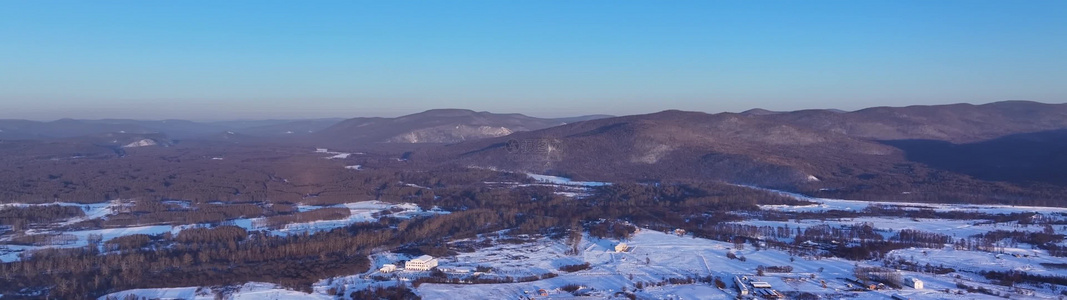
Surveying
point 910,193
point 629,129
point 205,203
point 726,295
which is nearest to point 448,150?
point 629,129

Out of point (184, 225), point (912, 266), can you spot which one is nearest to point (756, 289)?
point (912, 266)

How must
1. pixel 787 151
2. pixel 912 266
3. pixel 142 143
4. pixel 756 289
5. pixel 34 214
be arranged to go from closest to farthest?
pixel 756 289
pixel 912 266
pixel 34 214
pixel 787 151
pixel 142 143

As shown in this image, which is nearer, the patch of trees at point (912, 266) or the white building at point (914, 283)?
the white building at point (914, 283)

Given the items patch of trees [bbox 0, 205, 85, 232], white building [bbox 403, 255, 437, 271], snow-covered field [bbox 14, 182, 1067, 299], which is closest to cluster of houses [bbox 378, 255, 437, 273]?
white building [bbox 403, 255, 437, 271]

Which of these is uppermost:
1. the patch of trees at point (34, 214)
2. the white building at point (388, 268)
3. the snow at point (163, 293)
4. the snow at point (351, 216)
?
the white building at point (388, 268)

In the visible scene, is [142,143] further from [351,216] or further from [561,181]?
[351,216]

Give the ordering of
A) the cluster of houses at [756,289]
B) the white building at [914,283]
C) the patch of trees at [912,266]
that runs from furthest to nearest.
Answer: the patch of trees at [912,266], the white building at [914,283], the cluster of houses at [756,289]

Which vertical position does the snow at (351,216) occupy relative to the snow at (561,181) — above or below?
below

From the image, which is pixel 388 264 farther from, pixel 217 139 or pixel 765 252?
pixel 217 139

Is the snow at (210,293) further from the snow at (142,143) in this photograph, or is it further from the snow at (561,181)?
the snow at (142,143)

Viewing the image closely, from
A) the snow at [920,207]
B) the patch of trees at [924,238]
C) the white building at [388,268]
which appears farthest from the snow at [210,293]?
the snow at [920,207]
